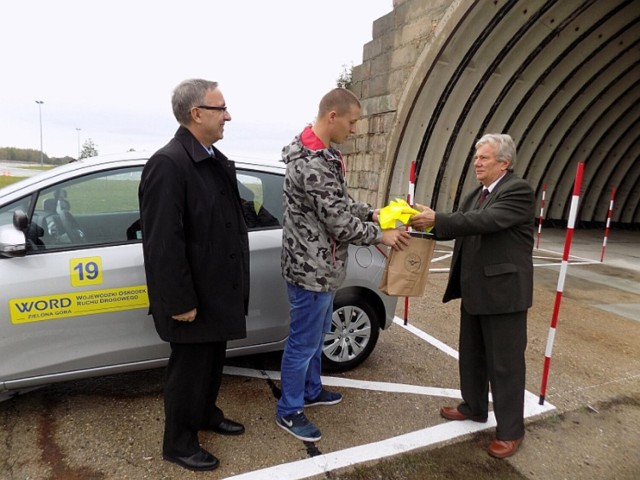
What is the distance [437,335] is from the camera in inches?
181

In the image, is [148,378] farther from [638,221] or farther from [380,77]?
[638,221]

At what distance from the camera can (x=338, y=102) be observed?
95.9 inches

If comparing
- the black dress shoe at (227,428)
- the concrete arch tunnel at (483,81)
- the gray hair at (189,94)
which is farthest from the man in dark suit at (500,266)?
the concrete arch tunnel at (483,81)

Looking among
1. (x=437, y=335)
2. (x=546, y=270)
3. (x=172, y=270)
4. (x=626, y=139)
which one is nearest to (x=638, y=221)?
(x=626, y=139)

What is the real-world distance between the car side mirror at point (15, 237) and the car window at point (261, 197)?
1327 mm

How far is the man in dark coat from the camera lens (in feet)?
6.81

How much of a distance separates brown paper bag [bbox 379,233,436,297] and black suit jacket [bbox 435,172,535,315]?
165 mm

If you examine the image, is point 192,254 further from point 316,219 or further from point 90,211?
point 90,211

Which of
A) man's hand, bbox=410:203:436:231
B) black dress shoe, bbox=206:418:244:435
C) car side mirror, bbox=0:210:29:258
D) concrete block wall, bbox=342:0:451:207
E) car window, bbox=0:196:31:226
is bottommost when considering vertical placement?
black dress shoe, bbox=206:418:244:435

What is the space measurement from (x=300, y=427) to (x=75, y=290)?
161 cm

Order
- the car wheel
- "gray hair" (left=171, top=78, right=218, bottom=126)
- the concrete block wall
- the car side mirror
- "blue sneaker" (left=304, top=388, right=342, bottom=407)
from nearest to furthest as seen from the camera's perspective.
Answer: "gray hair" (left=171, top=78, right=218, bottom=126)
the car side mirror
"blue sneaker" (left=304, top=388, right=342, bottom=407)
the car wheel
the concrete block wall

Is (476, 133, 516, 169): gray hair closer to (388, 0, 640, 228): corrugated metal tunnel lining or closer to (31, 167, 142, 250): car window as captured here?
(31, 167, 142, 250): car window

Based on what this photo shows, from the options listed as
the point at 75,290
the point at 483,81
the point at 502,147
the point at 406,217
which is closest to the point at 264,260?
the point at 406,217

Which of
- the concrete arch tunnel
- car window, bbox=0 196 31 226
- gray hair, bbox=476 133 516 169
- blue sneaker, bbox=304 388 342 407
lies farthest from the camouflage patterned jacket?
the concrete arch tunnel
